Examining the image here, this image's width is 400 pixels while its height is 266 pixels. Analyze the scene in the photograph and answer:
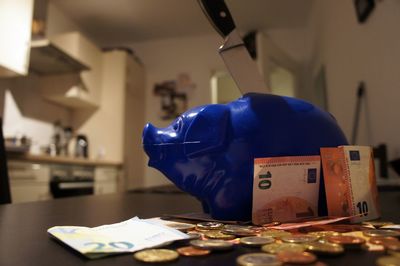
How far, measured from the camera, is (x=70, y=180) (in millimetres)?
2492

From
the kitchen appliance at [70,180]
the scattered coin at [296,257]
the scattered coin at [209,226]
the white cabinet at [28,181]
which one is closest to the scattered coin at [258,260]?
the scattered coin at [296,257]

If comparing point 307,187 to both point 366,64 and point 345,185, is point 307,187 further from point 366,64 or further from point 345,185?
point 366,64

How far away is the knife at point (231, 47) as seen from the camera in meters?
0.49

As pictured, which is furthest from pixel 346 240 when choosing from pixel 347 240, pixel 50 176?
pixel 50 176

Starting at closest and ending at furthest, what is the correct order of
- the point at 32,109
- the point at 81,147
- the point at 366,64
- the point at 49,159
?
the point at 366,64 < the point at 49,159 < the point at 32,109 < the point at 81,147

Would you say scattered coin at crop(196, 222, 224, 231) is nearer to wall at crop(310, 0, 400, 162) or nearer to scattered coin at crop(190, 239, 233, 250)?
scattered coin at crop(190, 239, 233, 250)

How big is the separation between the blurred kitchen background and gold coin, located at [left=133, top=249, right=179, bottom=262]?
42.1 inches

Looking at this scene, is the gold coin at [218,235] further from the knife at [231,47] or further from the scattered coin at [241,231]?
the knife at [231,47]

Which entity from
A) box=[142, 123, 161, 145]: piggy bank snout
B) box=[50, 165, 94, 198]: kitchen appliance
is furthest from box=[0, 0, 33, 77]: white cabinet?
box=[142, 123, 161, 145]: piggy bank snout

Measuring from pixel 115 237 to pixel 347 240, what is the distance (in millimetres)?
220

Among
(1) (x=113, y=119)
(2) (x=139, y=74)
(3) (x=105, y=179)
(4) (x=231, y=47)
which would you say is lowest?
(3) (x=105, y=179)

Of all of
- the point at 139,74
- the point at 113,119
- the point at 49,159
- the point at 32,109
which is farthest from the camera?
the point at 139,74

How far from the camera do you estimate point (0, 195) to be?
104 cm

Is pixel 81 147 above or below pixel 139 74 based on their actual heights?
below
